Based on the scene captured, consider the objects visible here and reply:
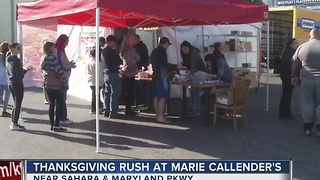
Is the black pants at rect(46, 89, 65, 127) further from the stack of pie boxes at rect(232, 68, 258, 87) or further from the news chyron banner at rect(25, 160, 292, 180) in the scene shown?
the stack of pie boxes at rect(232, 68, 258, 87)

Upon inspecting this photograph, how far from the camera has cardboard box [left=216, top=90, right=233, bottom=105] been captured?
8289 mm

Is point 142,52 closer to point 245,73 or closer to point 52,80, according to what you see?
point 52,80

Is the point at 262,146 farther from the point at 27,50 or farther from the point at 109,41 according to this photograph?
the point at 27,50

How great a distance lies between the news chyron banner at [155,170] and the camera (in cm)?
238

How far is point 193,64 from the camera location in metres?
9.29

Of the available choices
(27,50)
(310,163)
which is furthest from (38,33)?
(310,163)

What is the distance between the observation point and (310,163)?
20.2 feet

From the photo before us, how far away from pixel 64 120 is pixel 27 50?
1946 mm

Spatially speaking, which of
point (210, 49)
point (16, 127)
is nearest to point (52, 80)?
point (16, 127)

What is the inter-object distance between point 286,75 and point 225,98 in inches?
64.2

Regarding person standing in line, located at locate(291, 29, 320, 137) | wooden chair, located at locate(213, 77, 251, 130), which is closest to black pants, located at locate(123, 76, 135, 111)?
wooden chair, located at locate(213, 77, 251, 130)

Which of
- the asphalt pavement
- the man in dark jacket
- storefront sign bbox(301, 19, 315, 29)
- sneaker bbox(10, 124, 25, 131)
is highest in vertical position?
storefront sign bbox(301, 19, 315, 29)

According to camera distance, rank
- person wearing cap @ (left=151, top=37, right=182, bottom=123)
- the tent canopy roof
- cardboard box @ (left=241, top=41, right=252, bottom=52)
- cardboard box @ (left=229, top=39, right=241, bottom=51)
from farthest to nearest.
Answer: cardboard box @ (left=241, top=41, right=252, bottom=52) < cardboard box @ (left=229, top=39, right=241, bottom=51) < person wearing cap @ (left=151, top=37, right=182, bottom=123) < the tent canopy roof

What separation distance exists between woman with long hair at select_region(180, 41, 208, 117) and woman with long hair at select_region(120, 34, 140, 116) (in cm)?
103
